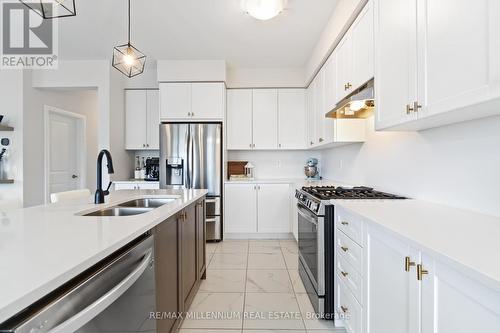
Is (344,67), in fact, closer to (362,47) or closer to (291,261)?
(362,47)

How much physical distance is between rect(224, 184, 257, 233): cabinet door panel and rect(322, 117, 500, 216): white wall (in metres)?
1.84

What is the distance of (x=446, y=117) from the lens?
134cm

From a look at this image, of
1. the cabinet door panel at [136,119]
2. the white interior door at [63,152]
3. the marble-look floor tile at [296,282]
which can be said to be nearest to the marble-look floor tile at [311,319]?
the marble-look floor tile at [296,282]

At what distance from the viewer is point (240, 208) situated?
4.01 m

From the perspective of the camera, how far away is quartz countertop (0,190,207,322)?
1.99ft

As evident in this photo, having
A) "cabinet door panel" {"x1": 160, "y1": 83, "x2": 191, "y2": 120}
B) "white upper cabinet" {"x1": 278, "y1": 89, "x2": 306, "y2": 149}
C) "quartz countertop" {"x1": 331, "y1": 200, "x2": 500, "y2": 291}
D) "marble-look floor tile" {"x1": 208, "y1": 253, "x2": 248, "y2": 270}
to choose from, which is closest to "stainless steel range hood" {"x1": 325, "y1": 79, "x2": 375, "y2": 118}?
"quartz countertop" {"x1": 331, "y1": 200, "x2": 500, "y2": 291}

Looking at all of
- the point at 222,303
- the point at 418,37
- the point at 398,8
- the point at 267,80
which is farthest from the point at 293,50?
the point at 222,303

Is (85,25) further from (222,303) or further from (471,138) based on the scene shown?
(471,138)

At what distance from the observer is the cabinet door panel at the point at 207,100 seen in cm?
400

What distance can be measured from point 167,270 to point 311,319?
47.0 inches

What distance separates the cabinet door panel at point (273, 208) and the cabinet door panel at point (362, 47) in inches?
83.8

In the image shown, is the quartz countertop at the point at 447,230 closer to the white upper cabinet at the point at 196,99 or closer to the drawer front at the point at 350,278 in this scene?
the drawer front at the point at 350,278

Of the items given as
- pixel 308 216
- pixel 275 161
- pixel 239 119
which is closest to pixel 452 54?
pixel 308 216

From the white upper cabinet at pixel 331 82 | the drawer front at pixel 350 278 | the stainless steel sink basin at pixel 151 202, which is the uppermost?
the white upper cabinet at pixel 331 82
